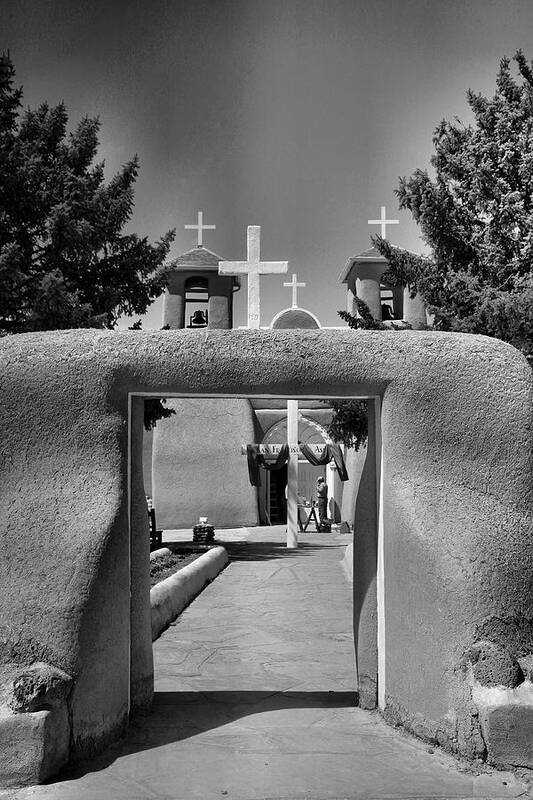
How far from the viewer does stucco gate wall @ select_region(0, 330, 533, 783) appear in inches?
176

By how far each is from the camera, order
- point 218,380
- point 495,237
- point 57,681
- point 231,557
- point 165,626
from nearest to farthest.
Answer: point 57,681, point 218,380, point 165,626, point 495,237, point 231,557

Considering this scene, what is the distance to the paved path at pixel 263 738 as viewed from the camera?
13.6 feet

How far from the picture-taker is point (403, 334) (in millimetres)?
5055

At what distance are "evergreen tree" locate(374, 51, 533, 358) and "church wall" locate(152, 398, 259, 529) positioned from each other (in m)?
10.5

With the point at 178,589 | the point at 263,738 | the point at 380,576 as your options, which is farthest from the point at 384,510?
the point at 178,589

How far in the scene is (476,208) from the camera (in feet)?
44.2

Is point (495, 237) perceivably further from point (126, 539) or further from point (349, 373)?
point (126, 539)

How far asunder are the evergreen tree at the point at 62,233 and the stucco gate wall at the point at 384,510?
25.5ft

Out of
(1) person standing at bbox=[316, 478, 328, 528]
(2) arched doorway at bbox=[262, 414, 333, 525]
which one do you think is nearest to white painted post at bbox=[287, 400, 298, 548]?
(1) person standing at bbox=[316, 478, 328, 528]

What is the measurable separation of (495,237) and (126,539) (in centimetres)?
1011

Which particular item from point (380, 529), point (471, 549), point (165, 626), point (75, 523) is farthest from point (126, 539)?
point (165, 626)

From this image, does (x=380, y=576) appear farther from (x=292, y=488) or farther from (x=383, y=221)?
(x=383, y=221)

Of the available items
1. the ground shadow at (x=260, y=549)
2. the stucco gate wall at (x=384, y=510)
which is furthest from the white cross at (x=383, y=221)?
the stucco gate wall at (x=384, y=510)

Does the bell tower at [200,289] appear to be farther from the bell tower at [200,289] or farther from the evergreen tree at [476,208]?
the evergreen tree at [476,208]
